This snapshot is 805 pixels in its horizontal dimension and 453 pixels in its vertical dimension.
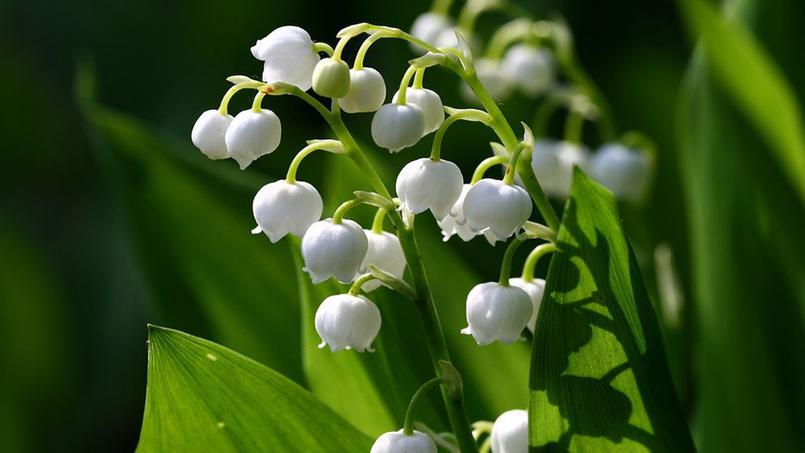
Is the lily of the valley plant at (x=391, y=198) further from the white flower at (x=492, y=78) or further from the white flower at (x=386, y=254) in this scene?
the white flower at (x=492, y=78)

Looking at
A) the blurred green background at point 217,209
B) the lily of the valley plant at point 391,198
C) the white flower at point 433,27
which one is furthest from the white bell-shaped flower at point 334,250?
the white flower at point 433,27

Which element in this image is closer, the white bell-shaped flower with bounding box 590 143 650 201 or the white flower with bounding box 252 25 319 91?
the white flower with bounding box 252 25 319 91

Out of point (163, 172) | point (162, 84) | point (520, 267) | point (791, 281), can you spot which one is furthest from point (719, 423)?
point (162, 84)

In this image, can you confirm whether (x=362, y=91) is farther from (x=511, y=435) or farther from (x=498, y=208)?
(x=511, y=435)

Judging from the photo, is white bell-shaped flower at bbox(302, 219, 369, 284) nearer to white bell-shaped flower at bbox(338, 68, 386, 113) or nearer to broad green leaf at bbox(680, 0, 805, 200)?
white bell-shaped flower at bbox(338, 68, 386, 113)

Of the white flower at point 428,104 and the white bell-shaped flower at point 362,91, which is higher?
the white bell-shaped flower at point 362,91

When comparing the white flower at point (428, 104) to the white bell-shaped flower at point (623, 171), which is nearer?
the white flower at point (428, 104)

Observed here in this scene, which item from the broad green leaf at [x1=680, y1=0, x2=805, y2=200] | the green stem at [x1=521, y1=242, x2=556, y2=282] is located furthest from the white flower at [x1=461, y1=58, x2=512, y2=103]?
the green stem at [x1=521, y1=242, x2=556, y2=282]
